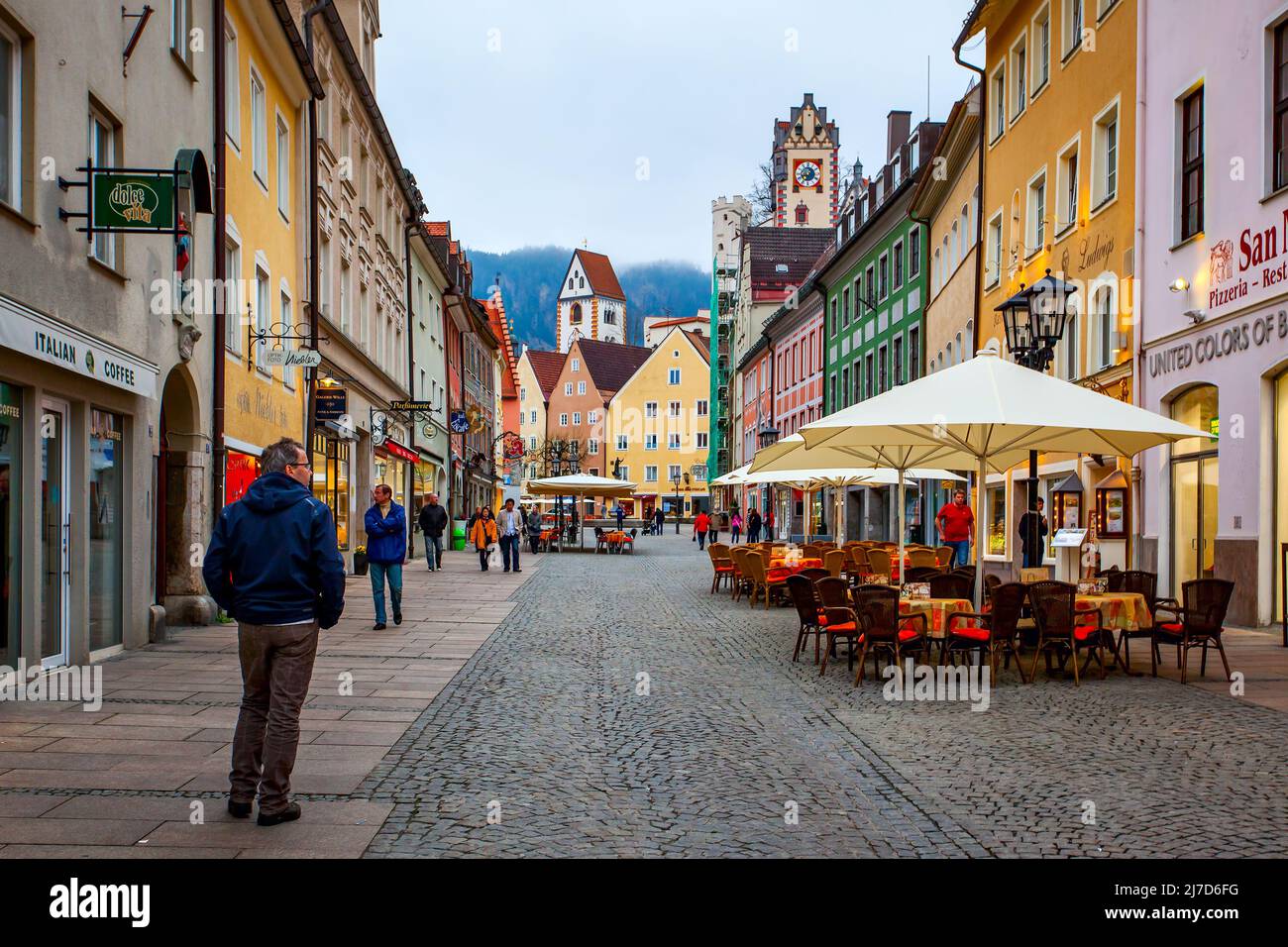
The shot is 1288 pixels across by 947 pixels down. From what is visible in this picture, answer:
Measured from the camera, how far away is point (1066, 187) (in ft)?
75.1

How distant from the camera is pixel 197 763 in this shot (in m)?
7.15

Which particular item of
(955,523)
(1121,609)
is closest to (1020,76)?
(955,523)

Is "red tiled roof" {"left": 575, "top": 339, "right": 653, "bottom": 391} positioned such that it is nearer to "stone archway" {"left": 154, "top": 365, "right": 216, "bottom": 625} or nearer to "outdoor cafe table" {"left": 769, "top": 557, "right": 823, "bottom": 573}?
"outdoor cafe table" {"left": 769, "top": 557, "right": 823, "bottom": 573}

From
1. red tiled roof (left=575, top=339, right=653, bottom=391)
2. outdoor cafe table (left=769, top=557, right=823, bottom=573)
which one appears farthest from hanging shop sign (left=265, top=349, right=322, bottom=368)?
red tiled roof (left=575, top=339, right=653, bottom=391)

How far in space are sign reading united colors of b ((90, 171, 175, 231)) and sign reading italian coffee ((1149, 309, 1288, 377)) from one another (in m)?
12.1

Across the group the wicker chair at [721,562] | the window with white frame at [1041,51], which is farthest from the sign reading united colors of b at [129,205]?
the window with white frame at [1041,51]

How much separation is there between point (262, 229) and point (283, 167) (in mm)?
2688

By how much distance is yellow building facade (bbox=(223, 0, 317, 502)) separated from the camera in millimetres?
16641

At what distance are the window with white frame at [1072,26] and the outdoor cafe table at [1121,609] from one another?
14244 millimetres

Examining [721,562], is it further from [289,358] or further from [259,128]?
[259,128]

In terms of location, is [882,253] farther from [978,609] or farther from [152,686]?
[152,686]

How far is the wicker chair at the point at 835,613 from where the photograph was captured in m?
11.9

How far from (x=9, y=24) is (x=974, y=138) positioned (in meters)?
24.9
